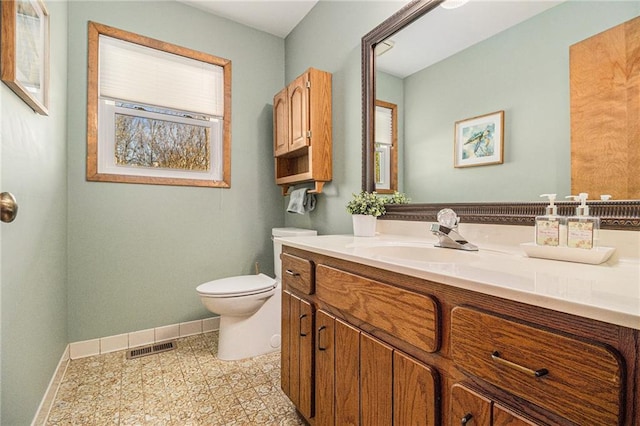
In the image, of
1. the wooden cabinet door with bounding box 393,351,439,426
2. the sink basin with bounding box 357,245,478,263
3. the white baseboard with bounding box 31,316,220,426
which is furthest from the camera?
the white baseboard with bounding box 31,316,220,426

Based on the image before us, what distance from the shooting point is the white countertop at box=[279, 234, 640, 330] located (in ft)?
1.52

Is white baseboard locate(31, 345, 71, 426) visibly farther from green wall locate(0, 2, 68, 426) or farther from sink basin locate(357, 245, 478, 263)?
sink basin locate(357, 245, 478, 263)

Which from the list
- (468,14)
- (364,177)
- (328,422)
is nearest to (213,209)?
(364,177)

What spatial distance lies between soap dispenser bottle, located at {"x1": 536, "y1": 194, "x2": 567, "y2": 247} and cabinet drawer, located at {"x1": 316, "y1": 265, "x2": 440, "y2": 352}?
0.47 m

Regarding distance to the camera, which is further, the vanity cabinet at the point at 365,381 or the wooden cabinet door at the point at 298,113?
the wooden cabinet door at the point at 298,113

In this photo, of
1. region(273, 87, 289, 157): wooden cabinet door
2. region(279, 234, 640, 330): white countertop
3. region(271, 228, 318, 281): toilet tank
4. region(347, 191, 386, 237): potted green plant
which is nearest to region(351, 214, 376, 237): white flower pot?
region(347, 191, 386, 237): potted green plant

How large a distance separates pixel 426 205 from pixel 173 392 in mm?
1633

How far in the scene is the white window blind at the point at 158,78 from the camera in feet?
6.81

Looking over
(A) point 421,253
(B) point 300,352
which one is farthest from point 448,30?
(B) point 300,352

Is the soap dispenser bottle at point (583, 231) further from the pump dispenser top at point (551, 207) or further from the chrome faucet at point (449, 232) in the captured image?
the chrome faucet at point (449, 232)

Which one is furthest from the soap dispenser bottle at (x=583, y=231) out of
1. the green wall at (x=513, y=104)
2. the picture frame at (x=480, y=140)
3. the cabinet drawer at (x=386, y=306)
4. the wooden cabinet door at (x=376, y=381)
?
the wooden cabinet door at (x=376, y=381)

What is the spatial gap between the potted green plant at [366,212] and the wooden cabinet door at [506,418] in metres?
1.03

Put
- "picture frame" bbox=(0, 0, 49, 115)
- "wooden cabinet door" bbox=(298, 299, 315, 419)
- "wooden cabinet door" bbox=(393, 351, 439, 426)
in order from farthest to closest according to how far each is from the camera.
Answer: "wooden cabinet door" bbox=(298, 299, 315, 419) → "picture frame" bbox=(0, 0, 49, 115) → "wooden cabinet door" bbox=(393, 351, 439, 426)

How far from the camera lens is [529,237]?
1.04 m
